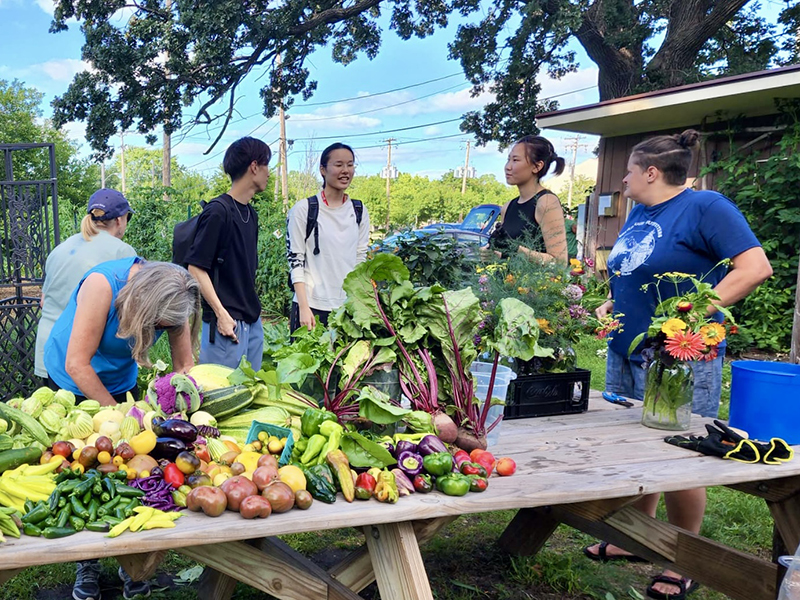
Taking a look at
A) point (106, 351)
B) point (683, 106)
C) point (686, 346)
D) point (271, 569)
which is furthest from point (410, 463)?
point (683, 106)

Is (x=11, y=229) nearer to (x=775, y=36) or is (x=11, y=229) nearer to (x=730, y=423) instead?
(x=730, y=423)

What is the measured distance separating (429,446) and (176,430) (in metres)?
0.68

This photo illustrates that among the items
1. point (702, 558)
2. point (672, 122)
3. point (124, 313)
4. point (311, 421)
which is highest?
point (672, 122)

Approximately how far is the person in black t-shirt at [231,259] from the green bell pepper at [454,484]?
6.87ft

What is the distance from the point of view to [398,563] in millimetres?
1646

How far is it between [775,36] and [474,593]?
41.7ft

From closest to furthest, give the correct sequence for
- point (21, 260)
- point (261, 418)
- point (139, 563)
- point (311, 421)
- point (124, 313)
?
point (139, 563) → point (311, 421) → point (261, 418) → point (124, 313) → point (21, 260)

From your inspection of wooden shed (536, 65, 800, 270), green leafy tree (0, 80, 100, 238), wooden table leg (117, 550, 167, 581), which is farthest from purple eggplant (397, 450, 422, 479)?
green leafy tree (0, 80, 100, 238)

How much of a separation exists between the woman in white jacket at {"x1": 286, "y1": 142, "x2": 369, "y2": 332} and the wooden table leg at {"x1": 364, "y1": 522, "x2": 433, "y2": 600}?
236 cm

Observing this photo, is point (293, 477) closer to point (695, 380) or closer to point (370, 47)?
point (695, 380)

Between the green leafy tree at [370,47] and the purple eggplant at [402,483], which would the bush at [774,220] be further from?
the purple eggplant at [402,483]

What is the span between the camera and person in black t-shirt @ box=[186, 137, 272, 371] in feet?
11.1

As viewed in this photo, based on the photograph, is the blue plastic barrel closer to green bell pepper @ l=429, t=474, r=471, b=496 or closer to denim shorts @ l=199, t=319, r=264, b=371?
green bell pepper @ l=429, t=474, r=471, b=496

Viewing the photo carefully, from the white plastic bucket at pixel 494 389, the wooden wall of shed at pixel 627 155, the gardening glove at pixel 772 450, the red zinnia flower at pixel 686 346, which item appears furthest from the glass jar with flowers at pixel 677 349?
the wooden wall of shed at pixel 627 155
